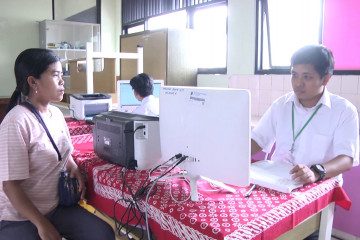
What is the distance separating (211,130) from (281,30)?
238 centimetres

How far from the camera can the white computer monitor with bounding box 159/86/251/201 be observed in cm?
100

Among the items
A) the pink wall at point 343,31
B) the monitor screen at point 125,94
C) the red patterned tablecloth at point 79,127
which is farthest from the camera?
the monitor screen at point 125,94

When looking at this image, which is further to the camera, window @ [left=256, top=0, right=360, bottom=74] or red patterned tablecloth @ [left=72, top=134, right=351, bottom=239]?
window @ [left=256, top=0, right=360, bottom=74]

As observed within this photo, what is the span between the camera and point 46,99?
4.69ft

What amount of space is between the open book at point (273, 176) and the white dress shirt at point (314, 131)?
190 mm

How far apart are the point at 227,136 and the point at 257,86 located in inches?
88.8

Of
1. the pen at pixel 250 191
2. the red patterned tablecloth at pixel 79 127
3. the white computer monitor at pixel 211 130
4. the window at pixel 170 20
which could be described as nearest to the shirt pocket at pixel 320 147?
the pen at pixel 250 191

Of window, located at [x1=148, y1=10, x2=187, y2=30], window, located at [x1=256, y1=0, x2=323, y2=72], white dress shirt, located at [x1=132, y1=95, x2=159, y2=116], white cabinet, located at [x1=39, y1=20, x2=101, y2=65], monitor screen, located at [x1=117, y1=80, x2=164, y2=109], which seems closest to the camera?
white dress shirt, located at [x1=132, y1=95, x2=159, y2=116]

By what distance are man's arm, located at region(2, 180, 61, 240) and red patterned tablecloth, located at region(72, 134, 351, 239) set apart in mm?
261

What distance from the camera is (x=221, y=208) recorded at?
41.6 inches

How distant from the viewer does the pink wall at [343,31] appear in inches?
94.2

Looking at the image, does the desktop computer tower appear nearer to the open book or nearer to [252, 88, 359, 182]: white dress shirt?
the open book

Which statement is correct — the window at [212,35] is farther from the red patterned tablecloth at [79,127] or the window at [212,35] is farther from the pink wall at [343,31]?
the red patterned tablecloth at [79,127]

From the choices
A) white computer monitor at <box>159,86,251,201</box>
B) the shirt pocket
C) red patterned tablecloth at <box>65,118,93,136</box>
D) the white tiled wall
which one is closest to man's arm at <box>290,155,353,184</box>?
the shirt pocket
